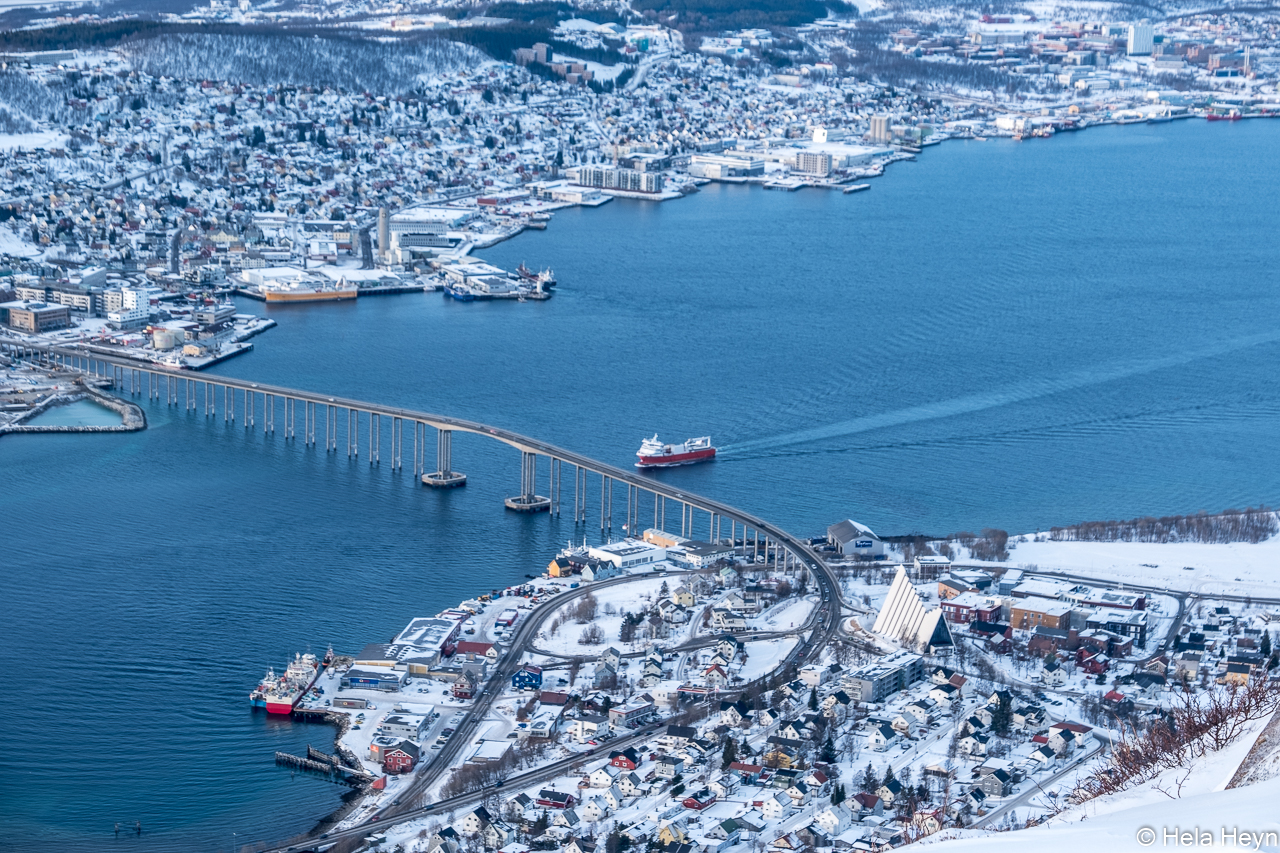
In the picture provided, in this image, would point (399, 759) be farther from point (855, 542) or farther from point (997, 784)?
point (855, 542)

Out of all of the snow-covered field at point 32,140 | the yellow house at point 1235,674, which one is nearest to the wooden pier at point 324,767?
the yellow house at point 1235,674

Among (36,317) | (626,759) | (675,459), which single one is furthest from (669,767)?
(36,317)

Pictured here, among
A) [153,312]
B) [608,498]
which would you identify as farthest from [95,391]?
[608,498]

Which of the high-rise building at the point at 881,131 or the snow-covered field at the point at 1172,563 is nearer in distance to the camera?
the snow-covered field at the point at 1172,563

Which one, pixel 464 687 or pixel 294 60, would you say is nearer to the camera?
pixel 464 687

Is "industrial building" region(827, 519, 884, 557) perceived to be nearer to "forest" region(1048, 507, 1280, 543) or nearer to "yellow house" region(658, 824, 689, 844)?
"forest" region(1048, 507, 1280, 543)

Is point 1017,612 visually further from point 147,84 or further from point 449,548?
point 147,84

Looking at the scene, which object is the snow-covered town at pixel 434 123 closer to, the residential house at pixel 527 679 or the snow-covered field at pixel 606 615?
the snow-covered field at pixel 606 615

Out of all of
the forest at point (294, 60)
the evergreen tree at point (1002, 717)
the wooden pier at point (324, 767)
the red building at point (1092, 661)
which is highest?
the forest at point (294, 60)
